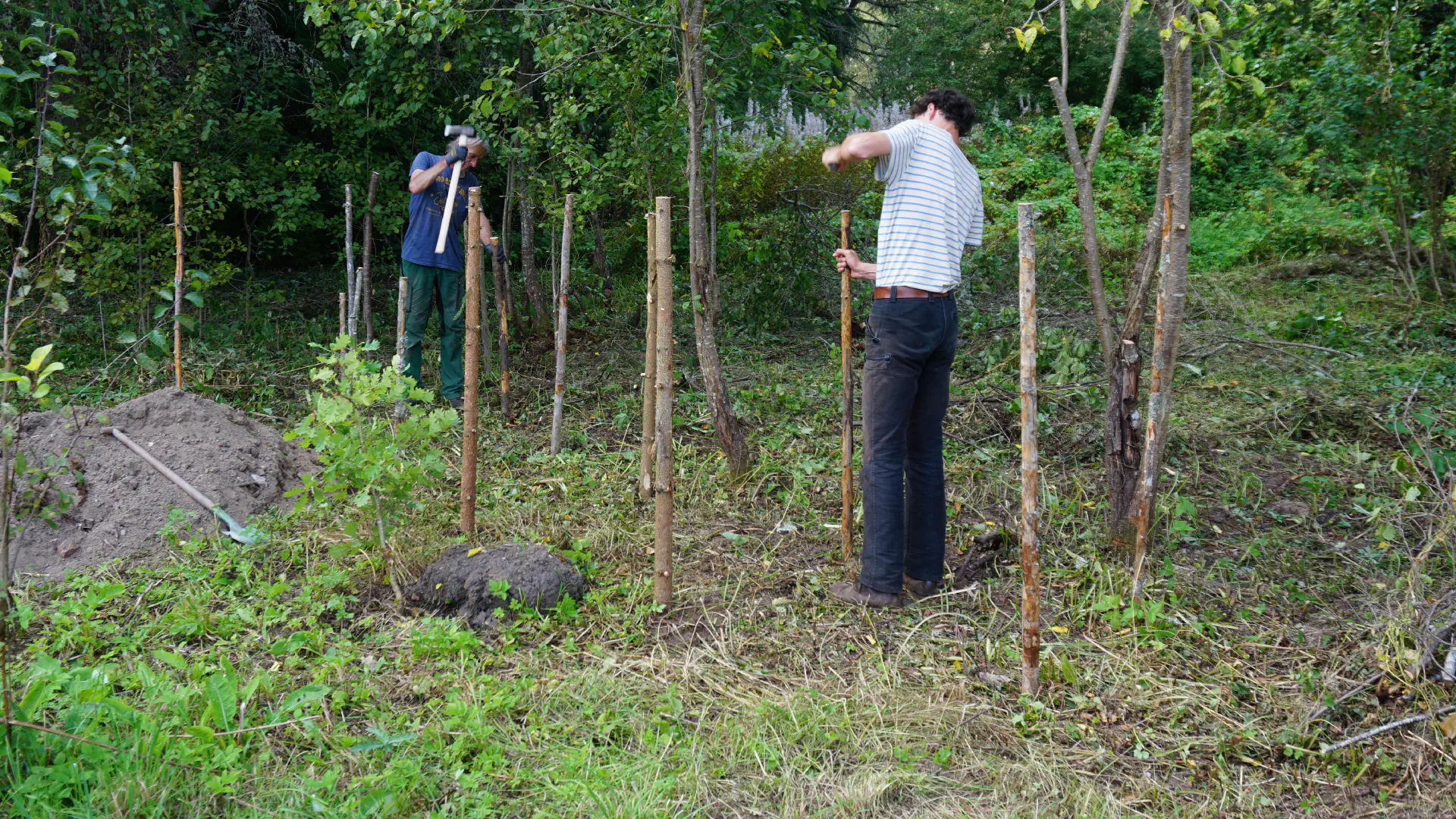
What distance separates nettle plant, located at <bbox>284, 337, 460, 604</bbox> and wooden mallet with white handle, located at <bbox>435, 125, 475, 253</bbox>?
1.91 metres

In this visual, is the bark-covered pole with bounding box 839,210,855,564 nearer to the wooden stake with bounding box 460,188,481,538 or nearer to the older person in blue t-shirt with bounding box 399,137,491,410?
the wooden stake with bounding box 460,188,481,538

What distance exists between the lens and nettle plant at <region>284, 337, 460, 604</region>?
350 centimetres

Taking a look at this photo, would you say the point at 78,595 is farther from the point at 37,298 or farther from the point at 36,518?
the point at 37,298

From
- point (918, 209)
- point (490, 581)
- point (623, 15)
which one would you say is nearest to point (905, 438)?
point (918, 209)

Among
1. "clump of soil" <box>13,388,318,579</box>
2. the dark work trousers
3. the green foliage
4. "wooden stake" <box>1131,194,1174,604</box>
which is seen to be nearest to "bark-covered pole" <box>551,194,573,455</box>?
"clump of soil" <box>13,388,318,579</box>

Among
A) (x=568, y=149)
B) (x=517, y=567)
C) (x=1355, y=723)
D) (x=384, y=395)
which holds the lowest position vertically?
(x=1355, y=723)

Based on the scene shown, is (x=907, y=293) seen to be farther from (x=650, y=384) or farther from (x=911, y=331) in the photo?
(x=650, y=384)

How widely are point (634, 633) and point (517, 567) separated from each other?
520mm

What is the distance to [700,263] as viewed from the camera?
5.01 meters

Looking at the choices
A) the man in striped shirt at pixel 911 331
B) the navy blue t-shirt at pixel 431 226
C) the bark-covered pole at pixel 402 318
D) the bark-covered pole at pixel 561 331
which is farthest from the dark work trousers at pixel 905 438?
the navy blue t-shirt at pixel 431 226

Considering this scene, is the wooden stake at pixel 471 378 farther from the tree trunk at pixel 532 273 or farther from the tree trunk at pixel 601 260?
the tree trunk at pixel 601 260

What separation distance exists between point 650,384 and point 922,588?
155 centimetres

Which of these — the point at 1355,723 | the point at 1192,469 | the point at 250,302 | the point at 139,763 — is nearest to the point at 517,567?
the point at 139,763

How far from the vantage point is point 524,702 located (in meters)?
2.97
